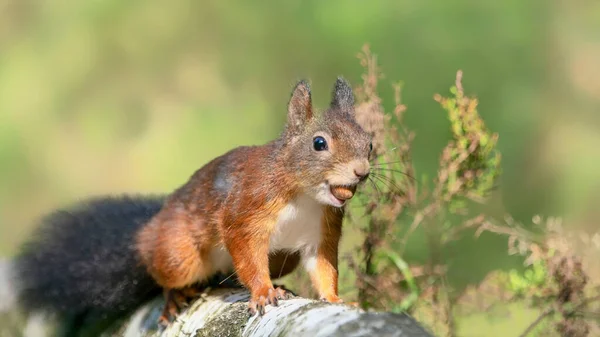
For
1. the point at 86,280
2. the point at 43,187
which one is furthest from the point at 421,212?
the point at 43,187

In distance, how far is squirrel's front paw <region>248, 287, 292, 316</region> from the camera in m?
1.92

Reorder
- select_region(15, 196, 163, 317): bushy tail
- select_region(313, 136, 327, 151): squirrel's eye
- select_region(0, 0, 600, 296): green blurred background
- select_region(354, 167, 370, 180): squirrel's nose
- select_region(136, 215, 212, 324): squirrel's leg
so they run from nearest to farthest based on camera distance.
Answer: select_region(354, 167, 370, 180): squirrel's nose < select_region(313, 136, 327, 151): squirrel's eye < select_region(136, 215, 212, 324): squirrel's leg < select_region(15, 196, 163, 317): bushy tail < select_region(0, 0, 600, 296): green blurred background

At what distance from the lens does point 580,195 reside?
14.1 ft

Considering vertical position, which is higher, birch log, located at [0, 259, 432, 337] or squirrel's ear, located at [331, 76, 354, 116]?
squirrel's ear, located at [331, 76, 354, 116]

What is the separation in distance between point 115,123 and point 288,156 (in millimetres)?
3002

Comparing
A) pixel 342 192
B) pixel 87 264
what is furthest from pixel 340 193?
pixel 87 264

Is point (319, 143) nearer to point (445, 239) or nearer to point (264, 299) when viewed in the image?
point (264, 299)

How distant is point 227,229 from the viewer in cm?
211

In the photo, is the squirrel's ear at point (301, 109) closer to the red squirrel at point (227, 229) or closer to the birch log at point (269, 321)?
the red squirrel at point (227, 229)

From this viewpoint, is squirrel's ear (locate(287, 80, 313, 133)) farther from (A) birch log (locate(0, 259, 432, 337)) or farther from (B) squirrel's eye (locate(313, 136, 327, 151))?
(A) birch log (locate(0, 259, 432, 337))

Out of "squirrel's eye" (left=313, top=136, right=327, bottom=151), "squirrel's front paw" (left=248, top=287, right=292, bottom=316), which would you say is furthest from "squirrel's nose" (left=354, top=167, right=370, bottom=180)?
"squirrel's front paw" (left=248, top=287, right=292, bottom=316)

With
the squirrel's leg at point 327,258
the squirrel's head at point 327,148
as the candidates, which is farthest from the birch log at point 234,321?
the squirrel's head at point 327,148

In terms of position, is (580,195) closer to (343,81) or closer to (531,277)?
(531,277)

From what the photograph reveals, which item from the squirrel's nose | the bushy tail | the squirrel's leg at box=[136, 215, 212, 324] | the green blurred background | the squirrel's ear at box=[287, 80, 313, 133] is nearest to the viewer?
the squirrel's nose
